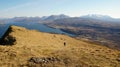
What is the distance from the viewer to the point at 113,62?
27.9 metres

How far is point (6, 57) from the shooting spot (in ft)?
90.5

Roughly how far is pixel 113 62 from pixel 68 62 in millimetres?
7164

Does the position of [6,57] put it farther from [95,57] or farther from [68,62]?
[95,57]

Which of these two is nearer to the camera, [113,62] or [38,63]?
[38,63]

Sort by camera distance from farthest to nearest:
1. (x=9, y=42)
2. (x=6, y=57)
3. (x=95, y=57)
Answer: (x=9, y=42) < (x=95, y=57) < (x=6, y=57)

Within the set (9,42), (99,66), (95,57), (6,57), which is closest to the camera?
(99,66)

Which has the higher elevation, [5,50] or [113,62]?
[5,50]

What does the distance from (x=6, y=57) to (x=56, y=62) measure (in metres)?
7.77

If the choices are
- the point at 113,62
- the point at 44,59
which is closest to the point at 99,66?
the point at 113,62

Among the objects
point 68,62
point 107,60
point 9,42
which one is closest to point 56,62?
point 68,62

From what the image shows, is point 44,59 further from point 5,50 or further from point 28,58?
point 5,50

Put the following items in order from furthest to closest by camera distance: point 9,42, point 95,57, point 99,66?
1. point 9,42
2. point 95,57
3. point 99,66

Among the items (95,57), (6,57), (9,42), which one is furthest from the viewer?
(9,42)

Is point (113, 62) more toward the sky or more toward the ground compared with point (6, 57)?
more toward the ground
